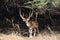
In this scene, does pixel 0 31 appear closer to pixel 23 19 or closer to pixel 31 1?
pixel 23 19

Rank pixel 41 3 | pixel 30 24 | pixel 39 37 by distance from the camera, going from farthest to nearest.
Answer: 1. pixel 30 24
2. pixel 39 37
3. pixel 41 3

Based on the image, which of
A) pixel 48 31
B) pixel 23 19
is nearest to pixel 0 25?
pixel 23 19

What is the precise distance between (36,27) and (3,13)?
2.27 m

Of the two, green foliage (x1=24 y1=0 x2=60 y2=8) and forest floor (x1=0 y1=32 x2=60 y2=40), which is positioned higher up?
green foliage (x1=24 y1=0 x2=60 y2=8)

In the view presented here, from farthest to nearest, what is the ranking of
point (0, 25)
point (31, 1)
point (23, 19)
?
point (0, 25), point (23, 19), point (31, 1)

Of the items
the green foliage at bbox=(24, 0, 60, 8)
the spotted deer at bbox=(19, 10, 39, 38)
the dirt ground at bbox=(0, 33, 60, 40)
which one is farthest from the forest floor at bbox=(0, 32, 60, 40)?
the green foliage at bbox=(24, 0, 60, 8)

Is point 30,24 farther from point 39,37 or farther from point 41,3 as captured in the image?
point 41,3

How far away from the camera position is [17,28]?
1476 centimetres

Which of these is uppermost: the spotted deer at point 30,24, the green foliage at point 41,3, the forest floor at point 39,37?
the green foliage at point 41,3

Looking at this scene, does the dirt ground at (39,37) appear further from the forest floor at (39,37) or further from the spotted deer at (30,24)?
the spotted deer at (30,24)

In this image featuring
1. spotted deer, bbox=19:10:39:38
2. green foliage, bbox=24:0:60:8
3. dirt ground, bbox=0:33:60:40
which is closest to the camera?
green foliage, bbox=24:0:60:8

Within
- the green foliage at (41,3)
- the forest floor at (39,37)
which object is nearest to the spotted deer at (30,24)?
the forest floor at (39,37)

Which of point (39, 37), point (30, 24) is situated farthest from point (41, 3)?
point (39, 37)

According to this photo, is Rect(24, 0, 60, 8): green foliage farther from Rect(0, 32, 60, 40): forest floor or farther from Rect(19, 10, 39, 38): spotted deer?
Rect(0, 32, 60, 40): forest floor
